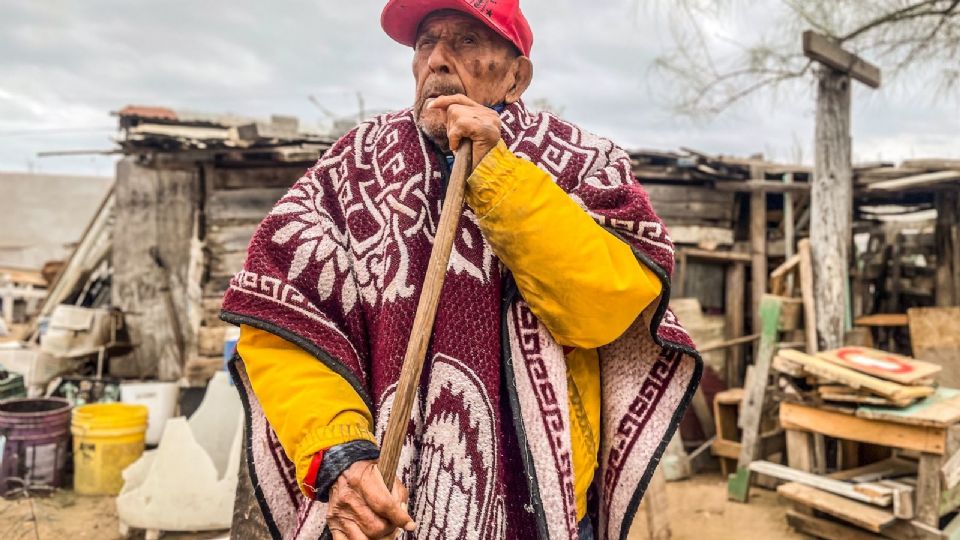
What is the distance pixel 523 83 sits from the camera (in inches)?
58.0

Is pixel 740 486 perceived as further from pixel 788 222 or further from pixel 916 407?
pixel 788 222

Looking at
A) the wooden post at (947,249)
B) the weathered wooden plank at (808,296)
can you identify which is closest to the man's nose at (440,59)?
the weathered wooden plank at (808,296)

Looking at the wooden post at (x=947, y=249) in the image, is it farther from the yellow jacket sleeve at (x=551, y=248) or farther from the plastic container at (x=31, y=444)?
the plastic container at (x=31, y=444)

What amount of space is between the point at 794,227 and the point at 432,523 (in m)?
7.58

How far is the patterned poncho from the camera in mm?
1266

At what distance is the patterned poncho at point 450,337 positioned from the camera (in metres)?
1.27

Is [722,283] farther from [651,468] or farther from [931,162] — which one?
[651,468]

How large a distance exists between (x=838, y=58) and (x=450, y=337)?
230 inches

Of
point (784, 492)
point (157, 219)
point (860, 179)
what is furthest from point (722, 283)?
point (157, 219)

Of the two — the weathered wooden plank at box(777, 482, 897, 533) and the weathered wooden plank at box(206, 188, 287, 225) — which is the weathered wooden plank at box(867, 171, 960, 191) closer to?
the weathered wooden plank at box(777, 482, 897, 533)

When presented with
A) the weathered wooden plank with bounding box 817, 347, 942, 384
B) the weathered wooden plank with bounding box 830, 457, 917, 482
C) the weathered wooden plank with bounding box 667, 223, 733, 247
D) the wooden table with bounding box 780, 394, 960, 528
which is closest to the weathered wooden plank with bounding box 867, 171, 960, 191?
the weathered wooden plank with bounding box 667, 223, 733, 247

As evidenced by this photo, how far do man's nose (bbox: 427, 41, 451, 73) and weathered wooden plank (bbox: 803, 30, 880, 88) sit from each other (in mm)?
5134

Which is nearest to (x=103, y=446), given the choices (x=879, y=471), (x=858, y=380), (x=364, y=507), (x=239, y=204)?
(x=239, y=204)

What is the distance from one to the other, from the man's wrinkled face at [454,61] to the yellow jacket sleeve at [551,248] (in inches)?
7.8
